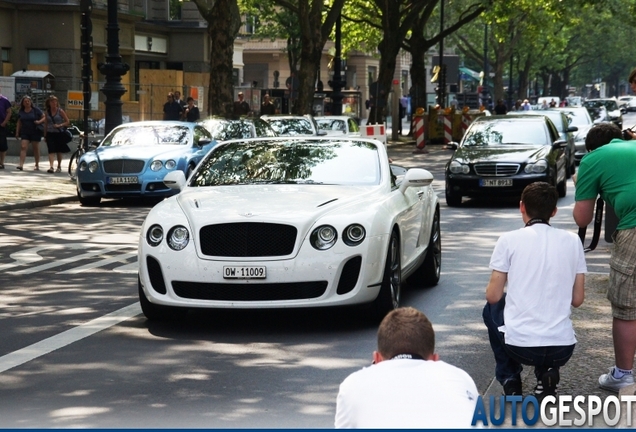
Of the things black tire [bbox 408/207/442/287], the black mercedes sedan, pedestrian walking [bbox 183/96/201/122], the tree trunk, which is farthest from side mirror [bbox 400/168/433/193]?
pedestrian walking [bbox 183/96/201/122]

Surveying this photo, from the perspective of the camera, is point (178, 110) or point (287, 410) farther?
point (178, 110)

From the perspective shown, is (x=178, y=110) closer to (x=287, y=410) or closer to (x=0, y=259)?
(x=0, y=259)

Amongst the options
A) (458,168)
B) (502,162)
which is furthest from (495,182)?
(458,168)

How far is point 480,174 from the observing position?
20609 millimetres

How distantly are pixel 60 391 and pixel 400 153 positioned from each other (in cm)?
3362

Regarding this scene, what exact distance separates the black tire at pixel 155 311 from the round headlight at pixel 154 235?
0.37 m

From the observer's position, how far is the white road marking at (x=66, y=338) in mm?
8123

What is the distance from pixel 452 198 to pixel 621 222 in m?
14.2

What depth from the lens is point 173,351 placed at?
27.6ft

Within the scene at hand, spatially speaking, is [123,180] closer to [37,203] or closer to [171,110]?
[37,203]

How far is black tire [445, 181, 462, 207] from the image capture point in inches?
822

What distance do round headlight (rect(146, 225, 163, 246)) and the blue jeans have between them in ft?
11.2

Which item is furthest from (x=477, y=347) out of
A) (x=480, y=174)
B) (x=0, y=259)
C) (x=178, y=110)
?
(x=178, y=110)

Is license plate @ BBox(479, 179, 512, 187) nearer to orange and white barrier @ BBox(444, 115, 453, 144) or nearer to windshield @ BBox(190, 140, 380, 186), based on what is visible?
windshield @ BBox(190, 140, 380, 186)
